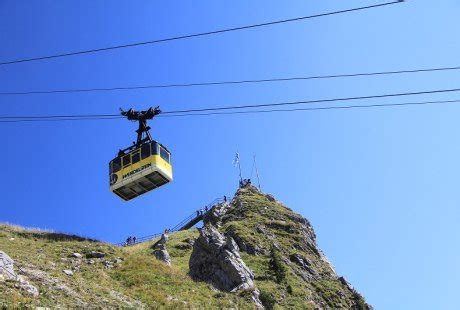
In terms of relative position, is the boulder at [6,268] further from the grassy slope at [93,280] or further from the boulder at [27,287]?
the grassy slope at [93,280]

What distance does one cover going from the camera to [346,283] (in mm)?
61750

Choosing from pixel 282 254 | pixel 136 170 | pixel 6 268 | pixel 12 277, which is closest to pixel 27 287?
pixel 12 277

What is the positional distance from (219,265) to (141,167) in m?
17.2

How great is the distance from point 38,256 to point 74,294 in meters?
10.0

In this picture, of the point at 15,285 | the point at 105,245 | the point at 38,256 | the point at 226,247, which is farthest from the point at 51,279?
the point at 226,247

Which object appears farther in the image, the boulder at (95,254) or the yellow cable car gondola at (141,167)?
the boulder at (95,254)

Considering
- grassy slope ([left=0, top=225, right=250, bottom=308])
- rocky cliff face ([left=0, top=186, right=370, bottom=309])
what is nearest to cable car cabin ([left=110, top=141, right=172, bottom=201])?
grassy slope ([left=0, top=225, right=250, bottom=308])

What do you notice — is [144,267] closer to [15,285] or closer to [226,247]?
[226,247]

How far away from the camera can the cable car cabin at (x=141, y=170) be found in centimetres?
3376

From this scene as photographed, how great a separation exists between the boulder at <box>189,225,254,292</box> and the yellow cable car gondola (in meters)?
13.9

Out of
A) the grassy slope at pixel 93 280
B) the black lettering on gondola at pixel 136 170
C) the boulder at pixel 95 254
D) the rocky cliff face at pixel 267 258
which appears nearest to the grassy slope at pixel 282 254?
the rocky cliff face at pixel 267 258

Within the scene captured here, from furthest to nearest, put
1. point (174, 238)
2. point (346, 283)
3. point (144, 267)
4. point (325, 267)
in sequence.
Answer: point (174, 238) → point (325, 267) → point (346, 283) → point (144, 267)

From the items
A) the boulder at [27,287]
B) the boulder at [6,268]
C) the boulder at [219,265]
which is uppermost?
the boulder at [219,265]

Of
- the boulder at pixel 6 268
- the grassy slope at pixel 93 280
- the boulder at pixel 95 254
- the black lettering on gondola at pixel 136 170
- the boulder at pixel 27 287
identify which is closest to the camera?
the boulder at pixel 27 287
